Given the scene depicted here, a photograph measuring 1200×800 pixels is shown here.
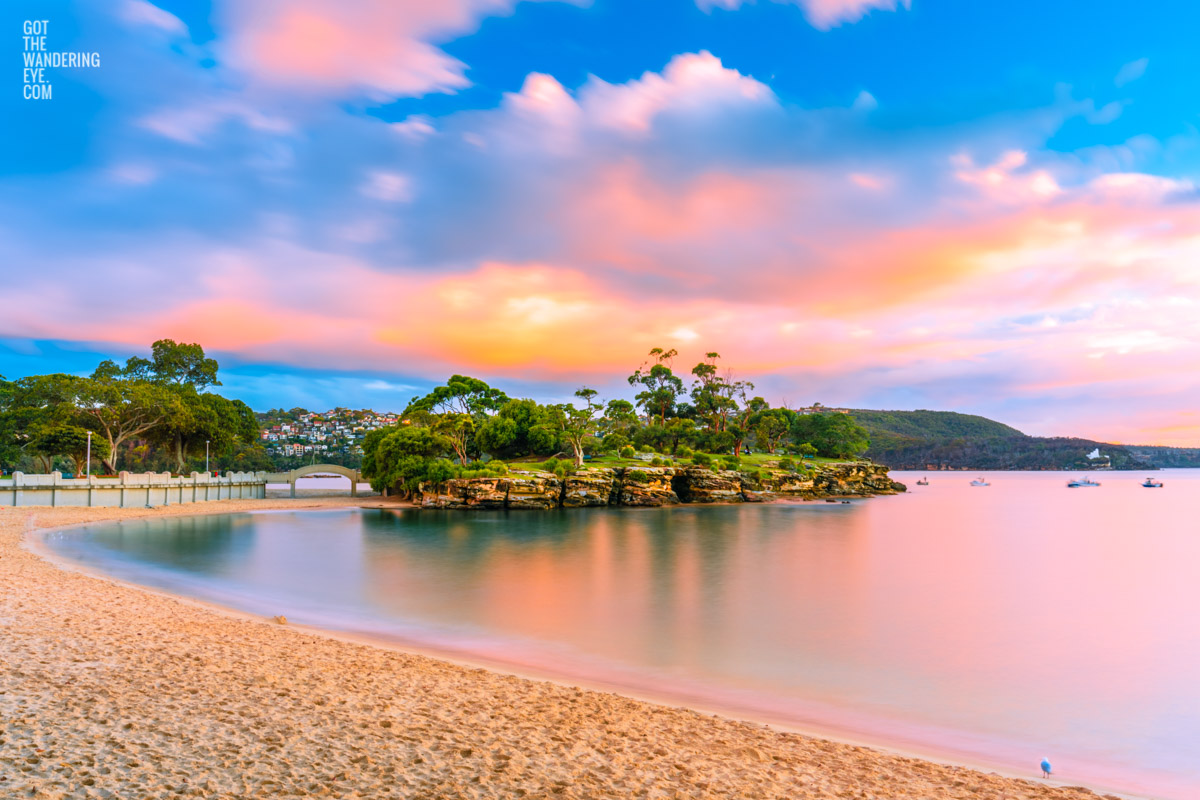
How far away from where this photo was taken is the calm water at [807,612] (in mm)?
11578

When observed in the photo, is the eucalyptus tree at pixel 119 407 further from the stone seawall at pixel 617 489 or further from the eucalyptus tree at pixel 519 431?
the eucalyptus tree at pixel 519 431

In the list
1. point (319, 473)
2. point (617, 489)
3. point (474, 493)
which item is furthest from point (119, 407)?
point (617, 489)

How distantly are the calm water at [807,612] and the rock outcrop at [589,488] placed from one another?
50.5 ft

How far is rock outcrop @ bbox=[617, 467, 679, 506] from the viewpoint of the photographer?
63.8m

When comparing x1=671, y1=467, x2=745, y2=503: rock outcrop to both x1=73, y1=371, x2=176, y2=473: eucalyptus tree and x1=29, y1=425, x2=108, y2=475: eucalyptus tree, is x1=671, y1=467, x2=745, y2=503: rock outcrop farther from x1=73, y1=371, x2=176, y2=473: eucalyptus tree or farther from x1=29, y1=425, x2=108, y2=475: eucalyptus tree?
x1=29, y1=425, x2=108, y2=475: eucalyptus tree

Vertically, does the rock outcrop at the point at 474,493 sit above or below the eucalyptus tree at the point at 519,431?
below

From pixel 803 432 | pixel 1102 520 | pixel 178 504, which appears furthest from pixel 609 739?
pixel 803 432

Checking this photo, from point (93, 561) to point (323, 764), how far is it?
85.6ft

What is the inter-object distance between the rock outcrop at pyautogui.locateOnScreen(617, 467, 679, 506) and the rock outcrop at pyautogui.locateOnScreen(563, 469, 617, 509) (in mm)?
1097

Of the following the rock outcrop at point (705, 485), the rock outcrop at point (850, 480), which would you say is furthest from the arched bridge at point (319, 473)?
the rock outcrop at point (850, 480)

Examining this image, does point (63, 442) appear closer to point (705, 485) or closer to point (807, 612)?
point (705, 485)

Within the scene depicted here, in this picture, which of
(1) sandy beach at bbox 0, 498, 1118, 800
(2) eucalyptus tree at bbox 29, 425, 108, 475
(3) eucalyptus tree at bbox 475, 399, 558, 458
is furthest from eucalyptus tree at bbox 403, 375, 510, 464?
(1) sandy beach at bbox 0, 498, 1118, 800

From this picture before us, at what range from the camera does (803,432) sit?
101188 millimetres

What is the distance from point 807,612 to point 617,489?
4317 cm
